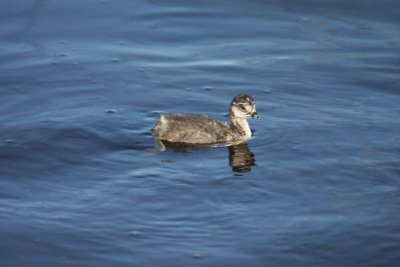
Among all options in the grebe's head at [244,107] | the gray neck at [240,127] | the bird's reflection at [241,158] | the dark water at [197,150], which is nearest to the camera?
the dark water at [197,150]

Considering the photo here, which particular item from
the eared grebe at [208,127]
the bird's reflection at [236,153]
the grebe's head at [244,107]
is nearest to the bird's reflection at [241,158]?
the bird's reflection at [236,153]

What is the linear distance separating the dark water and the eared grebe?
0.24 m

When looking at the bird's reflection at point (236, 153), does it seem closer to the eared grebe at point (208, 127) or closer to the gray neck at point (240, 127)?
the eared grebe at point (208, 127)

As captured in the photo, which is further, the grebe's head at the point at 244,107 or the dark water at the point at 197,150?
the grebe's head at the point at 244,107

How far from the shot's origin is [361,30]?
1623 cm

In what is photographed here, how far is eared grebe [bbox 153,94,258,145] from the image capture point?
12.8 m

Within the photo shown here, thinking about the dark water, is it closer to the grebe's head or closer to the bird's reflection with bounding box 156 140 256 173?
the bird's reflection with bounding box 156 140 256 173

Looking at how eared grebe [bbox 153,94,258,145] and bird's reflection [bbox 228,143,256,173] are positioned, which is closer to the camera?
bird's reflection [bbox 228,143,256,173]

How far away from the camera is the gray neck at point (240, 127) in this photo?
13.1 metres

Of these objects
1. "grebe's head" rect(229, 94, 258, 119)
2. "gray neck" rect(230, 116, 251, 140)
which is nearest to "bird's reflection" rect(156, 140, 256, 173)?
"gray neck" rect(230, 116, 251, 140)

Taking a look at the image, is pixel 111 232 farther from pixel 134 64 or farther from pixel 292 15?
pixel 292 15

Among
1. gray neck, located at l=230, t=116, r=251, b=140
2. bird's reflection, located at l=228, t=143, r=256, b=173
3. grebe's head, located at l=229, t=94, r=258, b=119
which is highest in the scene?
grebe's head, located at l=229, t=94, r=258, b=119

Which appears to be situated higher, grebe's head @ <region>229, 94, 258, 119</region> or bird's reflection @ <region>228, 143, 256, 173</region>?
grebe's head @ <region>229, 94, 258, 119</region>

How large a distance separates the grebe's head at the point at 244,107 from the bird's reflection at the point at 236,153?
34 centimetres
